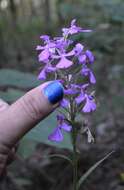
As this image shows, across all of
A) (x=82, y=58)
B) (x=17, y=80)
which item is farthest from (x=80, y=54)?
(x=17, y=80)

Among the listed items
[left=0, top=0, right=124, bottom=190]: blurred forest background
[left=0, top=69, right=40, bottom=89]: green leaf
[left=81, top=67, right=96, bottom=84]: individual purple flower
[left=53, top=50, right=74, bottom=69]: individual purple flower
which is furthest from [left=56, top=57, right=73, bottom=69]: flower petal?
[left=0, top=69, right=40, bottom=89]: green leaf

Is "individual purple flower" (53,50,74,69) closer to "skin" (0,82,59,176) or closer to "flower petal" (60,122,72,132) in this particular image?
"skin" (0,82,59,176)

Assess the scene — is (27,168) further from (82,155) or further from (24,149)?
(24,149)

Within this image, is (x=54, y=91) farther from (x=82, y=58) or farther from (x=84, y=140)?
(x=84, y=140)

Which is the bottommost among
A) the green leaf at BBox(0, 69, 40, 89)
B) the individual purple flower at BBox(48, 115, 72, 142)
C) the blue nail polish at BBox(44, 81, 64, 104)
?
the green leaf at BBox(0, 69, 40, 89)

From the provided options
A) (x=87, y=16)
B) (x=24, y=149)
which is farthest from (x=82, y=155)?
(x=87, y=16)

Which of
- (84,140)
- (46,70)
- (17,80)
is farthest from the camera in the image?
(84,140)
